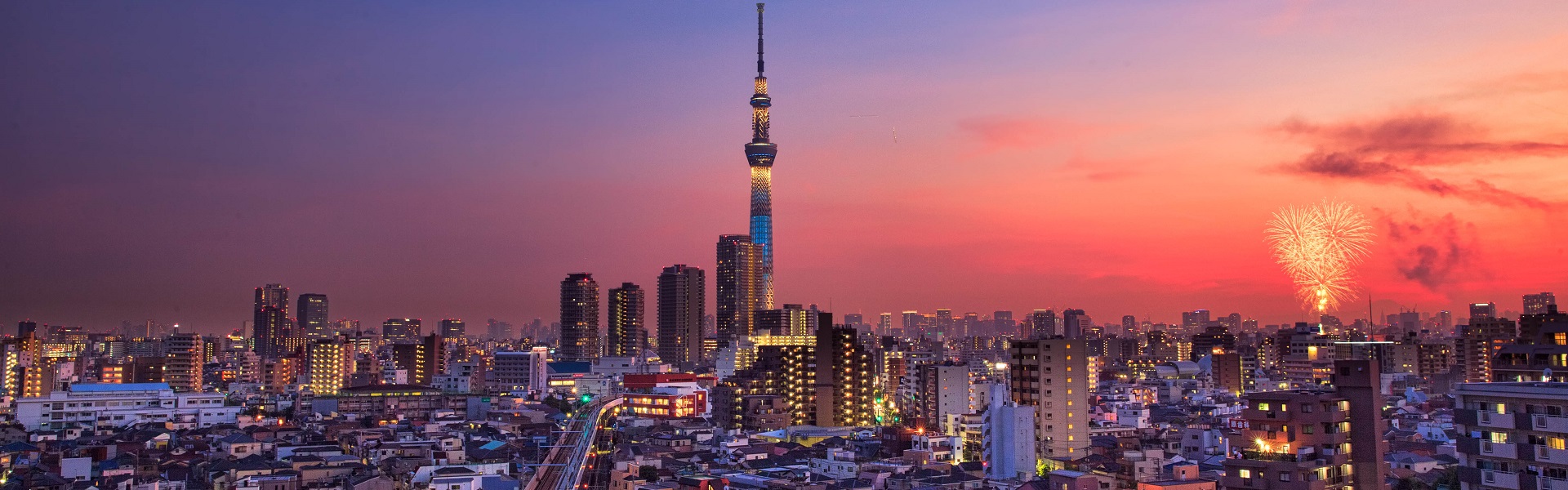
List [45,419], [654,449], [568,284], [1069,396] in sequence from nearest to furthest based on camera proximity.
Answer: [1069,396]
[654,449]
[45,419]
[568,284]

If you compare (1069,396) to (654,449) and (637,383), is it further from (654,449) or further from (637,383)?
(637,383)

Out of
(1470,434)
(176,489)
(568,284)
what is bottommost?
(176,489)

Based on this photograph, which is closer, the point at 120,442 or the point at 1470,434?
the point at 1470,434

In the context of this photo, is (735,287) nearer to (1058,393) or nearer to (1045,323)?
(1045,323)

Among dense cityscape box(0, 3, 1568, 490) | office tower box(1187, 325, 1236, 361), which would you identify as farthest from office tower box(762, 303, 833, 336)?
office tower box(1187, 325, 1236, 361)

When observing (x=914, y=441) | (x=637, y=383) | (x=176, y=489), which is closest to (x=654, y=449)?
(x=914, y=441)

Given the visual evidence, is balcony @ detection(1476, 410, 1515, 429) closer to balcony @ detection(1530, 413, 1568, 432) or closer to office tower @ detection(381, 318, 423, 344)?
balcony @ detection(1530, 413, 1568, 432)

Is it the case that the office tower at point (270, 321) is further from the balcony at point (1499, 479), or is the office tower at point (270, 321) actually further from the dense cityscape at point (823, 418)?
the balcony at point (1499, 479)
